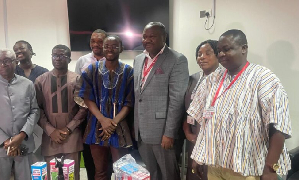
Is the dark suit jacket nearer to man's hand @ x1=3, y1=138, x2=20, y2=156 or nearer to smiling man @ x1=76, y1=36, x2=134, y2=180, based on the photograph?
smiling man @ x1=76, y1=36, x2=134, y2=180

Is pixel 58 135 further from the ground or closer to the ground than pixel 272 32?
closer to the ground

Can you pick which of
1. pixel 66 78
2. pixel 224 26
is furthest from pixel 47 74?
pixel 224 26

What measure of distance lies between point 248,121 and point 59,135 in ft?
5.10

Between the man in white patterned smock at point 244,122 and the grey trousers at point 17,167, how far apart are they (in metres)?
1.52

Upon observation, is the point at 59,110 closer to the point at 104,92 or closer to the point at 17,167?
the point at 104,92

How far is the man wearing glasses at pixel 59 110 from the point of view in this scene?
2295 mm

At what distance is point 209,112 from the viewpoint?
60.6 inches

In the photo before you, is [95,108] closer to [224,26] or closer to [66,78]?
[66,78]

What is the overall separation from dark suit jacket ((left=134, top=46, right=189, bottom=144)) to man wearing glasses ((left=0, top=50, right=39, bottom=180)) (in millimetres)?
942

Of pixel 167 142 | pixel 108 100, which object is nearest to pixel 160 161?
pixel 167 142

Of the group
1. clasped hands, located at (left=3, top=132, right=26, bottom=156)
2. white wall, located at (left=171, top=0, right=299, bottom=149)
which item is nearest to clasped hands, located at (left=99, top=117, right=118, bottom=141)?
clasped hands, located at (left=3, top=132, right=26, bottom=156)

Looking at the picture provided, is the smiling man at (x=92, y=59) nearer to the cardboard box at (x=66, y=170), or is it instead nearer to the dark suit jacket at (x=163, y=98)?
the dark suit jacket at (x=163, y=98)

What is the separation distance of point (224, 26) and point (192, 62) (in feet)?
2.33

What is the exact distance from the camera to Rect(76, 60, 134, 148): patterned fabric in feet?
7.14
